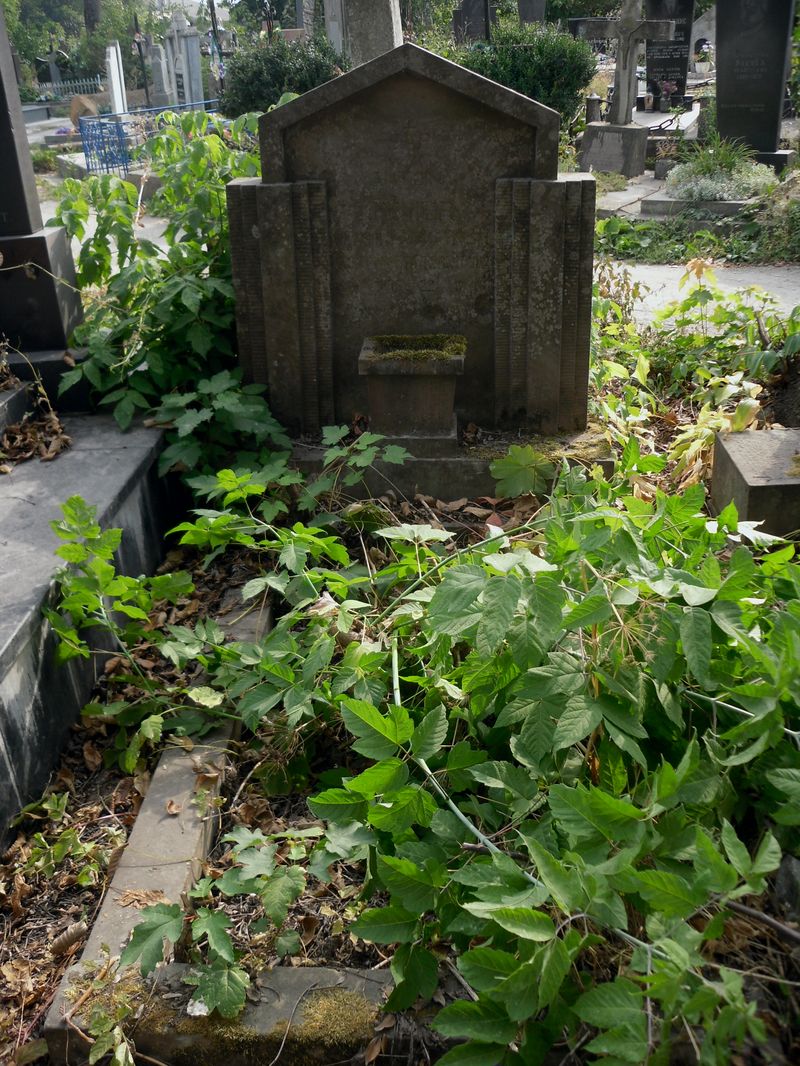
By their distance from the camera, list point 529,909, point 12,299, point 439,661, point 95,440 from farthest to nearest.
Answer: point 12,299
point 95,440
point 439,661
point 529,909

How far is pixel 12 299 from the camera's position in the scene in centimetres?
459

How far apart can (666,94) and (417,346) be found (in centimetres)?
Answer: 2069

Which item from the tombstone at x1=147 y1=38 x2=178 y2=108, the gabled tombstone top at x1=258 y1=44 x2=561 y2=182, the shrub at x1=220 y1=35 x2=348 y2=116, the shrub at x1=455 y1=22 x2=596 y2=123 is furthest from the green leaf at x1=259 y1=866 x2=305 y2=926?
the tombstone at x1=147 y1=38 x2=178 y2=108

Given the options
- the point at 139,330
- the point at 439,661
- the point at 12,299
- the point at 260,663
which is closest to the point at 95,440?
the point at 139,330

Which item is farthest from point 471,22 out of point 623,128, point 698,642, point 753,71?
point 698,642

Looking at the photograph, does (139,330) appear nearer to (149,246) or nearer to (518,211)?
(149,246)

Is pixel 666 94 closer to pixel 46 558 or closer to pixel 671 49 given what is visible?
pixel 671 49

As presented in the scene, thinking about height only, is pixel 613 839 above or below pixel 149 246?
below

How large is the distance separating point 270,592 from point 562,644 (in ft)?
5.38

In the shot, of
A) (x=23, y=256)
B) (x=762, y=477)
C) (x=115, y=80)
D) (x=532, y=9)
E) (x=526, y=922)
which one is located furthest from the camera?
(x=115, y=80)

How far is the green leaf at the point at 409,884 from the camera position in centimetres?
186

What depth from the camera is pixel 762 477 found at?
12.0 ft

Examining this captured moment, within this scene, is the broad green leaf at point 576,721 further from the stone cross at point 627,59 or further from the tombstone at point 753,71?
the stone cross at point 627,59

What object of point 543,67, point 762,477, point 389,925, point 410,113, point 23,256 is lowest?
point 389,925
